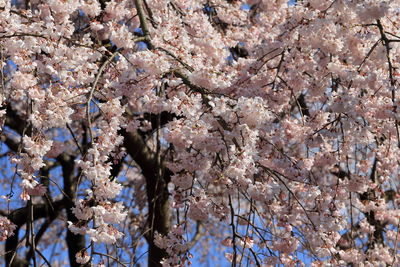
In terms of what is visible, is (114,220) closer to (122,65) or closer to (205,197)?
(205,197)

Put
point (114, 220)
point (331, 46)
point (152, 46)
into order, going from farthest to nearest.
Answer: point (331, 46) → point (152, 46) → point (114, 220)

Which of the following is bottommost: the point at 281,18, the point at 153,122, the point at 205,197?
the point at 205,197

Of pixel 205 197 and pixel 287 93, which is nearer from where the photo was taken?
pixel 205 197

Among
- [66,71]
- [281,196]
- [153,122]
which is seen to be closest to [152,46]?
[66,71]

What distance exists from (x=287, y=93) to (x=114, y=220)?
2167mm

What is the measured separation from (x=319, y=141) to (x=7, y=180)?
19.5 ft

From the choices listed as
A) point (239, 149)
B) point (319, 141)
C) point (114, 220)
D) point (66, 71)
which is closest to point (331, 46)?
point (319, 141)

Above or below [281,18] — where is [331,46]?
below

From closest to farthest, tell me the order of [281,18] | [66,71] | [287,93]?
1. [66,71]
2. [287,93]
3. [281,18]

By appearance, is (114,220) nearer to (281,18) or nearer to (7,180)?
(281,18)

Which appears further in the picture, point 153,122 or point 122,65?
point 153,122

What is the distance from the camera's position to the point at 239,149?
3.03 metres

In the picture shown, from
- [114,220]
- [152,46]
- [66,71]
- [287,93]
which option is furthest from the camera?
[287,93]

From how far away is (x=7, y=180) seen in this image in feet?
28.1
